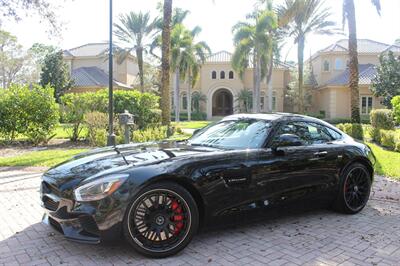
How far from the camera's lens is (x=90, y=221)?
3.71 metres

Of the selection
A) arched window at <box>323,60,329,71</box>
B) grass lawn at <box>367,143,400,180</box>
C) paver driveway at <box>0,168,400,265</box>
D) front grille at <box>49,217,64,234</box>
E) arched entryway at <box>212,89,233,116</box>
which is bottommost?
paver driveway at <box>0,168,400,265</box>

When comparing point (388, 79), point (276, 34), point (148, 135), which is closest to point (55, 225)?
point (148, 135)

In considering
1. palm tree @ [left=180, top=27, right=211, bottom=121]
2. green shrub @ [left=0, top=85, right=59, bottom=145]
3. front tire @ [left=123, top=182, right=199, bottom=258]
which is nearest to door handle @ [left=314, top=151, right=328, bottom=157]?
front tire @ [left=123, top=182, right=199, bottom=258]

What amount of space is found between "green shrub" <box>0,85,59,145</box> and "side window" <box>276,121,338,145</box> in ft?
36.7

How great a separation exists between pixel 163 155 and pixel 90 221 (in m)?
1.11

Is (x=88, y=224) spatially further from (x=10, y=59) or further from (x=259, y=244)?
(x=10, y=59)

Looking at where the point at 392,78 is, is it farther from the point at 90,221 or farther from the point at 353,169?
the point at 90,221

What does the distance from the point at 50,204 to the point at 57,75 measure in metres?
36.4

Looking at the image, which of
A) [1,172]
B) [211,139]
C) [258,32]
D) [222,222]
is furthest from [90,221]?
[258,32]

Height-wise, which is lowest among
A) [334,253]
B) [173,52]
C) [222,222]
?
[334,253]

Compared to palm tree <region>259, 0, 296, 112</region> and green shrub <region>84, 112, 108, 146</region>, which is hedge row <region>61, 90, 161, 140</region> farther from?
palm tree <region>259, 0, 296, 112</region>

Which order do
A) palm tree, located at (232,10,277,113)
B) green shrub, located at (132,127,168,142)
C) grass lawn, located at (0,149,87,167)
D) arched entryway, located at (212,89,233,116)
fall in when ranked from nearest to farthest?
grass lawn, located at (0,149,87,167)
green shrub, located at (132,127,168,142)
palm tree, located at (232,10,277,113)
arched entryway, located at (212,89,233,116)

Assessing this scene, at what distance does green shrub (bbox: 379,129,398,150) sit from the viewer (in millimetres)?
13144

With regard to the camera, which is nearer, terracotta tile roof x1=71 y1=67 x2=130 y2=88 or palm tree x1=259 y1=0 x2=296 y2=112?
palm tree x1=259 y1=0 x2=296 y2=112
